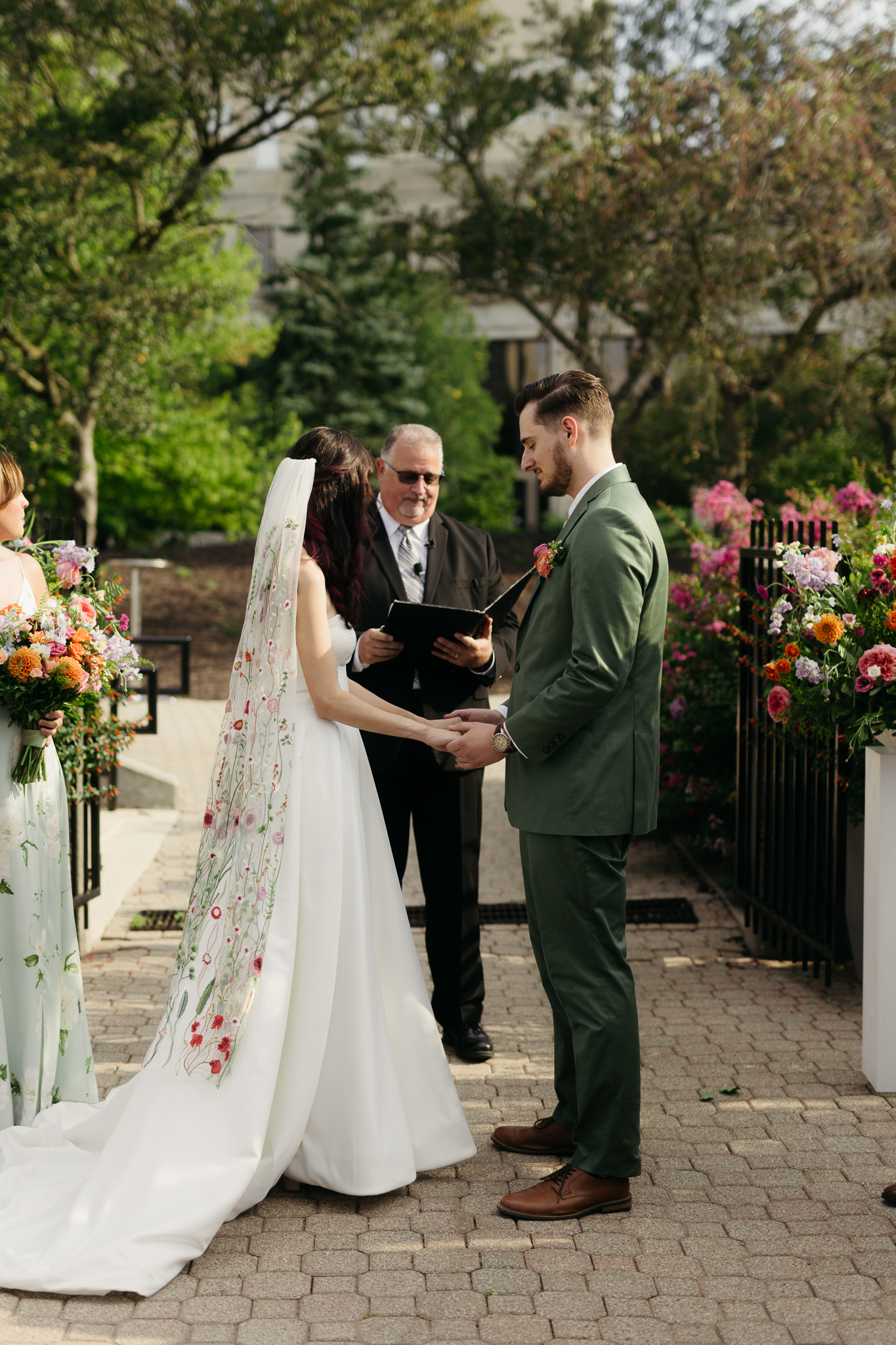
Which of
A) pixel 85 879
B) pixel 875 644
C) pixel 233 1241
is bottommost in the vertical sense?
pixel 233 1241

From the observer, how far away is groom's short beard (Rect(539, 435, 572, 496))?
136 inches

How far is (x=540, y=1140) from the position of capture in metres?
3.77

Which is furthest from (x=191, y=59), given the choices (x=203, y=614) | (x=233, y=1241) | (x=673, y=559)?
(x=233, y=1241)

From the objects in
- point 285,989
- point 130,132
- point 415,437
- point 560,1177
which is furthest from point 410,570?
point 130,132

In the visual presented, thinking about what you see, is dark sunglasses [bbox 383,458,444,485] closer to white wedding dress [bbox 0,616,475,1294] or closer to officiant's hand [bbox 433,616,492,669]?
officiant's hand [bbox 433,616,492,669]

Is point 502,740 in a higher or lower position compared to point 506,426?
lower

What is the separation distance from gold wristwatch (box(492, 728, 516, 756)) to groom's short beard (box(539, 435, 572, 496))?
722 millimetres

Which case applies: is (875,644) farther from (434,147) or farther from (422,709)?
(434,147)

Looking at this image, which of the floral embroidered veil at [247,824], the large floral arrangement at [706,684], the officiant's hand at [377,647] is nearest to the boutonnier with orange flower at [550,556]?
the floral embroidered veil at [247,824]

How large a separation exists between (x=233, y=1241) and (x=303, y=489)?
2127 mm

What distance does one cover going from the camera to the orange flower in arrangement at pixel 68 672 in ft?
12.0

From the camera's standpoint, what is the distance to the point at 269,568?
349 cm

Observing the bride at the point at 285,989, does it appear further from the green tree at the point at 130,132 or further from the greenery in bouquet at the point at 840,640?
the green tree at the point at 130,132

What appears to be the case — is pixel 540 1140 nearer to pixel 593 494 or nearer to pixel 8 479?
pixel 593 494
